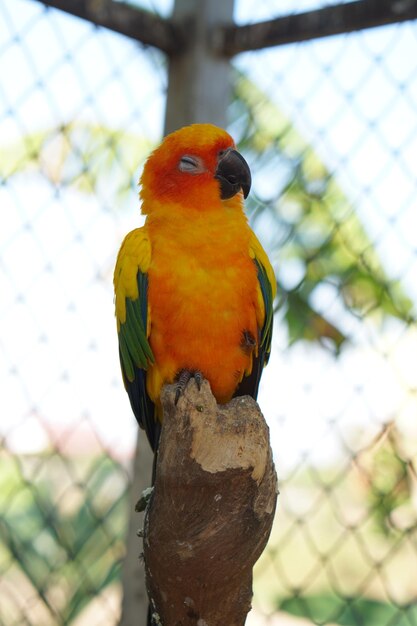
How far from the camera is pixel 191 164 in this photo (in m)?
1.42

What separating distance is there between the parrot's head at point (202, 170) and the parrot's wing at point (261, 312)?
10 cm

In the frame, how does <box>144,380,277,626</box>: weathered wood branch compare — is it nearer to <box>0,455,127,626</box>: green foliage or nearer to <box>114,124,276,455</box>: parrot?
<box>114,124,276,455</box>: parrot

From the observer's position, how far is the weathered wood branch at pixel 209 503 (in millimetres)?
974

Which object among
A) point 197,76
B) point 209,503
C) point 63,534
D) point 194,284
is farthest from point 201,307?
point 63,534

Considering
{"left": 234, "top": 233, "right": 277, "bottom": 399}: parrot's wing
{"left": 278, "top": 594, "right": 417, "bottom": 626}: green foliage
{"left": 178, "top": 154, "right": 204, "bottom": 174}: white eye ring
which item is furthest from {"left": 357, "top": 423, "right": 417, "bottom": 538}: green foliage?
{"left": 178, "top": 154, "right": 204, "bottom": 174}: white eye ring

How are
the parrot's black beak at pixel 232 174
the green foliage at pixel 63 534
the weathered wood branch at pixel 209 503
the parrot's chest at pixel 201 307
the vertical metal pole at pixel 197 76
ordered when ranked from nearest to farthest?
the weathered wood branch at pixel 209 503 < the parrot's chest at pixel 201 307 < the parrot's black beak at pixel 232 174 < the vertical metal pole at pixel 197 76 < the green foliage at pixel 63 534

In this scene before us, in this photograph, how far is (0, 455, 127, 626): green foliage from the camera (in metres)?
1.77

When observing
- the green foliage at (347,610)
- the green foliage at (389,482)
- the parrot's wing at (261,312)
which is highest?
the parrot's wing at (261,312)

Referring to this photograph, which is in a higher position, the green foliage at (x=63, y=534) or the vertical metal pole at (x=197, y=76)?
the vertical metal pole at (x=197, y=76)

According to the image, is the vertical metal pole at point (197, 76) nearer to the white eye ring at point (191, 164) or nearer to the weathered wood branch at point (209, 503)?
the white eye ring at point (191, 164)

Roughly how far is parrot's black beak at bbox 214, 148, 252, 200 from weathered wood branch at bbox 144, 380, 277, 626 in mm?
501

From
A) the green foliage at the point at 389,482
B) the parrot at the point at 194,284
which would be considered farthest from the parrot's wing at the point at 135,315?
the green foliage at the point at 389,482

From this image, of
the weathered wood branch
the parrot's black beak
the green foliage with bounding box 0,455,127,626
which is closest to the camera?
the weathered wood branch

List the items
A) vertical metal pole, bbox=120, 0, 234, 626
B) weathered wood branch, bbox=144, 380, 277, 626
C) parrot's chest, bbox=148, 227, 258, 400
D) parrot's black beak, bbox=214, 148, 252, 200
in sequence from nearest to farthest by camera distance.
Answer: weathered wood branch, bbox=144, 380, 277, 626, parrot's chest, bbox=148, 227, 258, 400, parrot's black beak, bbox=214, 148, 252, 200, vertical metal pole, bbox=120, 0, 234, 626
